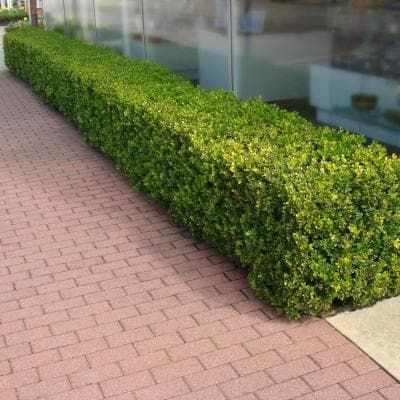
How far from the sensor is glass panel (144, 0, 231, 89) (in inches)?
326

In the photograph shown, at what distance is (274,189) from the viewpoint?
4.34 m

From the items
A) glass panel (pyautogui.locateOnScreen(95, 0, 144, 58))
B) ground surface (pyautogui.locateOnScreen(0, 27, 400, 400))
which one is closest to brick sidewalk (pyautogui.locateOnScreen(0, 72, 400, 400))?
ground surface (pyautogui.locateOnScreen(0, 27, 400, 400))

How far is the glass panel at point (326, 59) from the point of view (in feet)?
19.9

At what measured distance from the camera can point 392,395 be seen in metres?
3.65

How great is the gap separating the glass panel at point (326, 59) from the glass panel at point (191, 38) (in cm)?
34

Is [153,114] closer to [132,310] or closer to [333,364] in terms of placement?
[132,310]

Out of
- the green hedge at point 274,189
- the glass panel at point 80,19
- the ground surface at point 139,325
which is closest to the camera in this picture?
the ground surface at point 139,325

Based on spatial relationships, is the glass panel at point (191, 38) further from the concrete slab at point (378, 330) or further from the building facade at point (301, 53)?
the concrete slab at point (378, 330)

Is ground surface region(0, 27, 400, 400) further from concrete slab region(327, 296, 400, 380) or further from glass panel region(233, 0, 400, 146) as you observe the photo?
glass panel region(233, 0, 400, 146)

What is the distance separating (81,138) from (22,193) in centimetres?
252

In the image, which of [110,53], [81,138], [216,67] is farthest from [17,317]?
[110,53]

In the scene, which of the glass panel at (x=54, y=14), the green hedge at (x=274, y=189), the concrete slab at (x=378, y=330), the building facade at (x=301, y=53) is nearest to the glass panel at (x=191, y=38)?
the building facade at (x=301, y=53)

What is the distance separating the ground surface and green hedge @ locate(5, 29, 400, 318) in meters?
0.24

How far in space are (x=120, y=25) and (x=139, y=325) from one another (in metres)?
8.51
